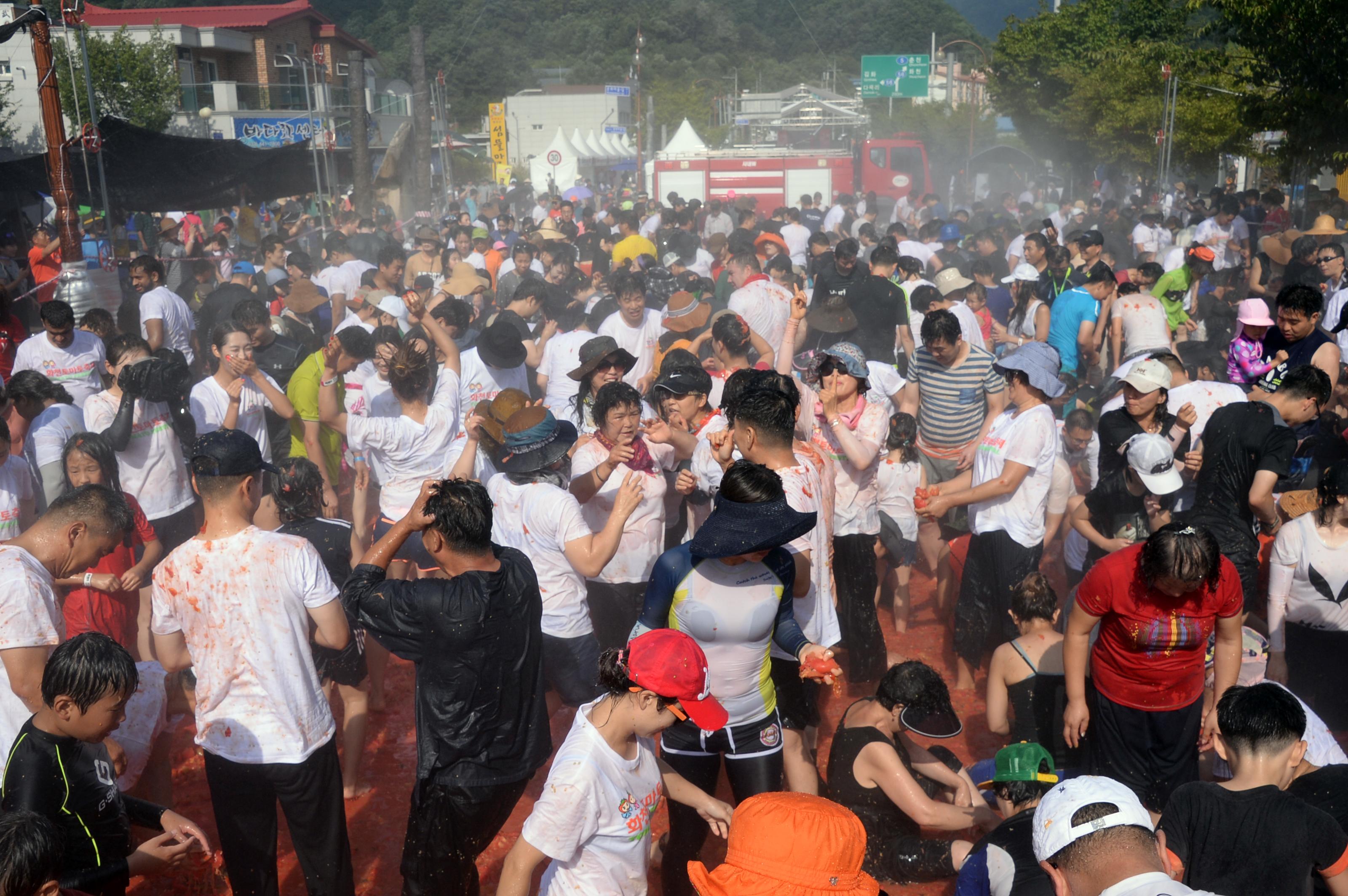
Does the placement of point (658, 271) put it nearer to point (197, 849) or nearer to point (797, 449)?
point (797, 449)

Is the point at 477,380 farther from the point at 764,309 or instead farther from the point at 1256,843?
the point at 1256,843

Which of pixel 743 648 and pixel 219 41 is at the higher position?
pixel 219 41

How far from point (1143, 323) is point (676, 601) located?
21.1ft

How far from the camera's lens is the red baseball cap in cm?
255

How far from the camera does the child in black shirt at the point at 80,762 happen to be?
2.68 m

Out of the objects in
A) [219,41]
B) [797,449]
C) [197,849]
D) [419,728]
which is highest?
[219,41]

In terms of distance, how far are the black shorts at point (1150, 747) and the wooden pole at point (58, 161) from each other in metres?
10.3

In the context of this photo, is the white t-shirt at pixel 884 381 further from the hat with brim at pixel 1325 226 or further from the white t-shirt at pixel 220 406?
the hat with brim at pixel 1325 226

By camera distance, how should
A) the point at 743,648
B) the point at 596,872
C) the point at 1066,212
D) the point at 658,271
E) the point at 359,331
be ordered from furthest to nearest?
the point at 1066,212, the point at 658,271, the point at 359,331, the point at 743,648, the point at 596,872

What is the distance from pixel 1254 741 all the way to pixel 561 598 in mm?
2503

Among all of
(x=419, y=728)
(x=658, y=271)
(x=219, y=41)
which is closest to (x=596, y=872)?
(x=419, y=728)

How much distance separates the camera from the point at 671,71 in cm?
8131

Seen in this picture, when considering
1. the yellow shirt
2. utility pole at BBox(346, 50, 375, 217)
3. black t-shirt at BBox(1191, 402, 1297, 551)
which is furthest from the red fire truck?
black t-shirt at BBox(1191, 402, 1297, 551)

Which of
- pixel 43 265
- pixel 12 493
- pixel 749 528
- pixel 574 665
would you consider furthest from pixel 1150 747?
pixel 43 265
